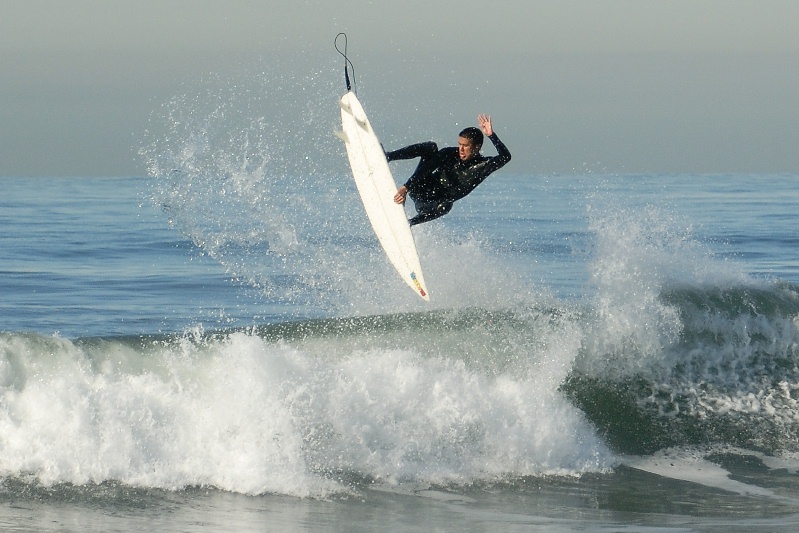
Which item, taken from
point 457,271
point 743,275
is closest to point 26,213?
point 457,271

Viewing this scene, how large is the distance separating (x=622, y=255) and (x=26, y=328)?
7.13m

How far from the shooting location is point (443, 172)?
9297 millimetres

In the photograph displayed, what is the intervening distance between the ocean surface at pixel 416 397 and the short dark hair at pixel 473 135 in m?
1.77

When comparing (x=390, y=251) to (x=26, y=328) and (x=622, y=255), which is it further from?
(x=26, y=328)

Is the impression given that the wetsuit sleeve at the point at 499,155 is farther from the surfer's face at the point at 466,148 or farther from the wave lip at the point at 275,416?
the wave lip at the point at 275,416

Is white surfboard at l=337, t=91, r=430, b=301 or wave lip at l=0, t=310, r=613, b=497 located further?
white surfboard at l=337, t=91, r=430, b=301

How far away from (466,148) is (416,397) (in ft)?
8.14

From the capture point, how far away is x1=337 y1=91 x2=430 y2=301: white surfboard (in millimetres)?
9539

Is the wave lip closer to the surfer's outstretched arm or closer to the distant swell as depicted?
the distant swell

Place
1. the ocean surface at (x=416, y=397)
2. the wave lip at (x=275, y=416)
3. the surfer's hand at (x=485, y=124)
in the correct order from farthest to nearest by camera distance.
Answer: the surfer's hand at (x=485, y=124) < the wave lip at (x=275, y=416) < the ocean surface at (x=416, y=397)

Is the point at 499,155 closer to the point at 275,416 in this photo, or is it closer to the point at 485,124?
the point at 485,124

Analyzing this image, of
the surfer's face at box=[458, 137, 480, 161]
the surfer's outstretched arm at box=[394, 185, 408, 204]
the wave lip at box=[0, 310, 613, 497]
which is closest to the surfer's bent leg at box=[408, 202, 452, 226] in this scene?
the surfer's outstretched arm at box=[394, 185, 408, 204]

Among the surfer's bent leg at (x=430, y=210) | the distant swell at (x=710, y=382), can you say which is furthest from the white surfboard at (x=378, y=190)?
the distant swell at (x=710, y=382)

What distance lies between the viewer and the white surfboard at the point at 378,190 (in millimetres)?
9539
